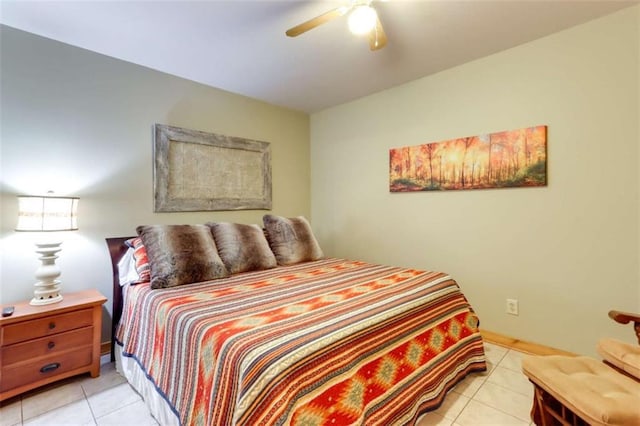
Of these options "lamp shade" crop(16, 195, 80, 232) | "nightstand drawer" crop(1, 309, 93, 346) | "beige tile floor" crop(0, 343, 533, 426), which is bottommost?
"beige tile floor" crop(0, 343, 533, 426)

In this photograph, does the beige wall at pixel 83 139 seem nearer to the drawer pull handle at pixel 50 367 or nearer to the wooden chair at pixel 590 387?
the drawer pull handle at pixel 50 367

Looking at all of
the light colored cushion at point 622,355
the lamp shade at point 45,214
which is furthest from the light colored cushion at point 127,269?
the light colored cushion at point 622,355

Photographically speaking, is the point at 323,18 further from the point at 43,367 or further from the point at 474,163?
the point at 43,367

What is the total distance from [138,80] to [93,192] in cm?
106

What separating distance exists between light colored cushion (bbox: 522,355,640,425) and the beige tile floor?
1.39 feet

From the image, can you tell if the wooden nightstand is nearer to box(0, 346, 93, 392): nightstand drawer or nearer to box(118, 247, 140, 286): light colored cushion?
box(0, 346, 93, 392): nightstand drawer

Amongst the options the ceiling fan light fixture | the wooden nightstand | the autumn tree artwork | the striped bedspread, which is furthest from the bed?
the ceiling fan light fixture

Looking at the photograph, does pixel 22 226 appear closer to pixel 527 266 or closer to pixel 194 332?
pixel 194 332

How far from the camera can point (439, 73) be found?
9.45 ft

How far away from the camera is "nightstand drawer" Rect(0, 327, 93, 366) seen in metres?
1.76

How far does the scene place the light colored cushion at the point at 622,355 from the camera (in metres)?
1.35

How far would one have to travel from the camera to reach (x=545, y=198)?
2320 mm

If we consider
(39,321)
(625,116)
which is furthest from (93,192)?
(625,116)

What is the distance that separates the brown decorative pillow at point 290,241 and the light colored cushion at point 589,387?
73.5 inches
